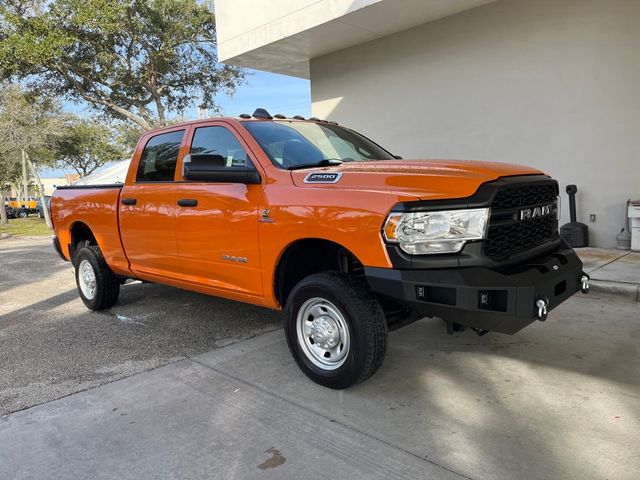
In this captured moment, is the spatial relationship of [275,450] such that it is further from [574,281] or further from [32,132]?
[32,132]

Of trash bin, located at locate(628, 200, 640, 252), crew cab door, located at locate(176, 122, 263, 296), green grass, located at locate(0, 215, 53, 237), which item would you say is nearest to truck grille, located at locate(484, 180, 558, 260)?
crew cab door, located at locate(176, 122, 263, 296)

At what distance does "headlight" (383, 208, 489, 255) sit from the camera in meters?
2.98

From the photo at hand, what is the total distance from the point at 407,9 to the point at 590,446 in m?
8.15

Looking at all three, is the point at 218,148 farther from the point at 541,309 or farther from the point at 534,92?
the point at 534,92

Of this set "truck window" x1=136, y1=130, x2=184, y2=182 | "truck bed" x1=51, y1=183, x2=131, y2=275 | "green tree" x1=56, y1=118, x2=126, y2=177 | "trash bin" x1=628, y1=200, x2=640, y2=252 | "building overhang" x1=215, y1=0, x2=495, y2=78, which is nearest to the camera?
"truck window" x1=136, y1=130, x2=184, y2=182

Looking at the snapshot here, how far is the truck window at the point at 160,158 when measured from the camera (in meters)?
4.89

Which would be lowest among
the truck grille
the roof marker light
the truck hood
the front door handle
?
the truck grille

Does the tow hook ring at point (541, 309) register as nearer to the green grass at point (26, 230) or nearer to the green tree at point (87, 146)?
the green grass at point (26, 230)

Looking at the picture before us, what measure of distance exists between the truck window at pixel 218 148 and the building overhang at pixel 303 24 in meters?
5.43

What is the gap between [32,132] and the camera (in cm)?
2522

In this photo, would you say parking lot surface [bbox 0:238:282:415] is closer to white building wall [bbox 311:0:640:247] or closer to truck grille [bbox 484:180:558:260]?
truck grille [bbox 484:180:558:260]

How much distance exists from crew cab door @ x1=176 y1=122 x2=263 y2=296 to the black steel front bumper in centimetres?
122

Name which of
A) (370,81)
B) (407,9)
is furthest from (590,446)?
(370,81)

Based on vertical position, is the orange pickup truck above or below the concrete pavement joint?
above
